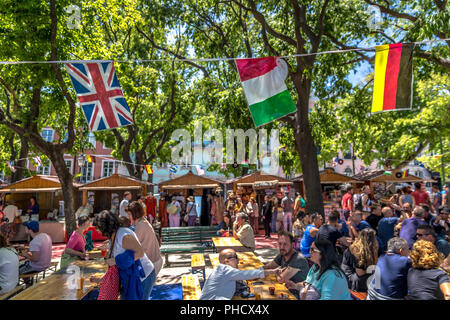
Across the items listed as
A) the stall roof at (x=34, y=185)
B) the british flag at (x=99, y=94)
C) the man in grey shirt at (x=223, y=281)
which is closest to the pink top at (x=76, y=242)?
the british flag at (x=99, y=94)

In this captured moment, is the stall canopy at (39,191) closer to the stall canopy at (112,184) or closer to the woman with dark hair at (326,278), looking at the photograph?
the stall canopy at (112,184)

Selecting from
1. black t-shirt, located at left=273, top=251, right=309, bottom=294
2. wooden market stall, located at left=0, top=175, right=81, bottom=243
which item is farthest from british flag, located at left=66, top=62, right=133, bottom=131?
wooden market stall, located at left=0, top=175, right=81, bottom=243

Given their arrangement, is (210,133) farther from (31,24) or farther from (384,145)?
(31,24)

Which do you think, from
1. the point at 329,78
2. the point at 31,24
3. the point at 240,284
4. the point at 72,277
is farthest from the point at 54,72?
the point at 329,78

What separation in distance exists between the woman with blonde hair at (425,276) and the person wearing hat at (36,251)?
5.91 metres

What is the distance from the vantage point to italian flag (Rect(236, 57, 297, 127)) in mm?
5961

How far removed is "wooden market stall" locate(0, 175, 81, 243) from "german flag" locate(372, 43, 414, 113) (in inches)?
494

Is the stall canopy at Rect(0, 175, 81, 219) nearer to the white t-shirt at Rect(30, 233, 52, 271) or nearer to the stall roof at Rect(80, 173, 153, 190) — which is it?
the stall roof at Rect(80, 173, 153, 190)

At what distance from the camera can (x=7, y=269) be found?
14.8 ft

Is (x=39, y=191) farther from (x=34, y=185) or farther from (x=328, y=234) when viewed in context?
(x=328, y=234)

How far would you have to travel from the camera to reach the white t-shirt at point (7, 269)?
446 cm

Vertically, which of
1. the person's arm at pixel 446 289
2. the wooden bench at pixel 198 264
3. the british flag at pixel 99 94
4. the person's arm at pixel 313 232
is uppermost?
the british flag at pixel 99 94

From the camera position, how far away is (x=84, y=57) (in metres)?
10.4
